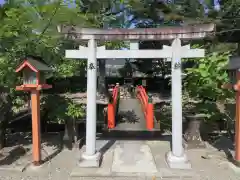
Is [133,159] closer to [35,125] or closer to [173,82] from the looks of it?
[173,82]

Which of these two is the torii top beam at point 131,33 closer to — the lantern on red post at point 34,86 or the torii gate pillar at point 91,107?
the torii gate pillar at point 91,107

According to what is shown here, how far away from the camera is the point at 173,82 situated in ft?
18.1

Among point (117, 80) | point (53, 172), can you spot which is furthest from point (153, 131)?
point (117, 80)

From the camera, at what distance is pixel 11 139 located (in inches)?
303

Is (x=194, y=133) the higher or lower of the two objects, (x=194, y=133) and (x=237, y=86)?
the lower

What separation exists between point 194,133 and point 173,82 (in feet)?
7.37

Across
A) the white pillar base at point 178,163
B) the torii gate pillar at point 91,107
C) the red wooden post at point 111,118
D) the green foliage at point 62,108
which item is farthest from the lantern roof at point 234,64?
the red wooden post at point 111,118

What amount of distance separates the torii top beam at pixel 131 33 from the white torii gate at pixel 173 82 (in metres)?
0.13

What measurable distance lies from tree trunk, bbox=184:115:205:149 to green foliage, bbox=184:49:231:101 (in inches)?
30.4

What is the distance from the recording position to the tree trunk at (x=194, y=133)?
6.90m

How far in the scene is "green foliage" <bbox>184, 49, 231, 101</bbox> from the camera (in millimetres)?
6750

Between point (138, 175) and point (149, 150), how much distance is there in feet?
5.23

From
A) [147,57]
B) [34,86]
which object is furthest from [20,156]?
[147,57]

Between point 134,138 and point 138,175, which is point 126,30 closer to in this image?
point 138,175
